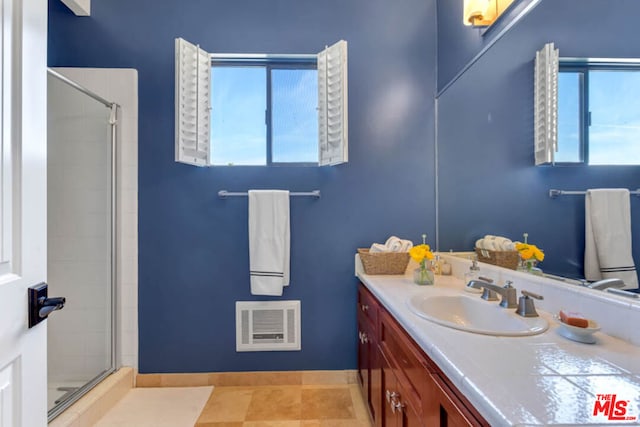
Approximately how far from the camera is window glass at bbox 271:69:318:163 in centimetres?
205

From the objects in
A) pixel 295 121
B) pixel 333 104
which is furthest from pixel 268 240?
pixel 333 104

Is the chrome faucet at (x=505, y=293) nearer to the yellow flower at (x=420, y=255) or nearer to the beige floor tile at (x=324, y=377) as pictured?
the yellow flower at (x=420, y=255)

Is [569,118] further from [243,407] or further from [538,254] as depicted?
[243,407]

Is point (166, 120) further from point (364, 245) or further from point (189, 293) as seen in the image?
point (364, 245)

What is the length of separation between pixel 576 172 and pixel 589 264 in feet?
1.03

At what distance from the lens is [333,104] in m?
1.86

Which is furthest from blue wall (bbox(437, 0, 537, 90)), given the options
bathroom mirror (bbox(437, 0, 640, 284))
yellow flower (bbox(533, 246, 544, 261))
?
yellow flower (bbox(533, 246, 544, 261))

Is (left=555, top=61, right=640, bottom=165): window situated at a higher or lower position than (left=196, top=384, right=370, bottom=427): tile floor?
higher

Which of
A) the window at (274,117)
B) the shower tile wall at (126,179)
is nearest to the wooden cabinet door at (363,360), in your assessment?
the window at (274,117)

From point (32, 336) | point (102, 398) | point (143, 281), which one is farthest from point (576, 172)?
point (102, 398)

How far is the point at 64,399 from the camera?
60.6 inches

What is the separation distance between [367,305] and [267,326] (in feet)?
2.40

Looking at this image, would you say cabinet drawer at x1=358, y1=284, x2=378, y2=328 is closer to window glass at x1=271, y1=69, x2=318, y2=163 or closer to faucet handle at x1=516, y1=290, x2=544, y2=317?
faucet handle at x1=516, y1=290, x2=544, y2=317

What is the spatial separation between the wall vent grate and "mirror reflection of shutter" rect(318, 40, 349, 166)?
1.03m
